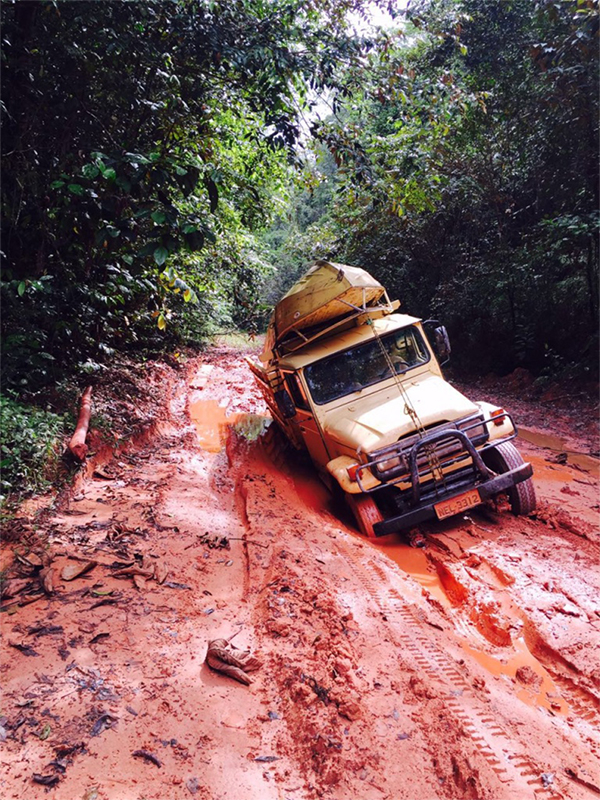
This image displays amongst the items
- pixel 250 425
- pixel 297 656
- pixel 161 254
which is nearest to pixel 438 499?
pixel 297 656

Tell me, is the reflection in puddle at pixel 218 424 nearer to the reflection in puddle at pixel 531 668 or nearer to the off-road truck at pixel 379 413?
the off-road truck at pixel 379 413

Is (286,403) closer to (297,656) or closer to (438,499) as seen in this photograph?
(438,499)

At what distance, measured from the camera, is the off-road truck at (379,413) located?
15.4 ft

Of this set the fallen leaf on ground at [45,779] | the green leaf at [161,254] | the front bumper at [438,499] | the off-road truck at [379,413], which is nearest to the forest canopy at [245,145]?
the green leaf at [161,254]

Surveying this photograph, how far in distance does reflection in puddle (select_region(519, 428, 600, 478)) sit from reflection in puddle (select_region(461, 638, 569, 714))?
13.7 ft

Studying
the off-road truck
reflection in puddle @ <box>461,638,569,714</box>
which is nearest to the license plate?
the off-road truck

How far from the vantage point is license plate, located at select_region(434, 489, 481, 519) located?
4.63 meters

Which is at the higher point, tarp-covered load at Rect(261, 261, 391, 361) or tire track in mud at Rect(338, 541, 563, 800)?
tarp-covered load at Rect(261, 261, 391, 361)

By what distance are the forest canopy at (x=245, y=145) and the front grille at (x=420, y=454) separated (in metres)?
2.42

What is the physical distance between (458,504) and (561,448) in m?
4.06

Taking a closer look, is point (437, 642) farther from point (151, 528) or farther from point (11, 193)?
point (11, 193)

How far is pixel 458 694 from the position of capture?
2.64 m

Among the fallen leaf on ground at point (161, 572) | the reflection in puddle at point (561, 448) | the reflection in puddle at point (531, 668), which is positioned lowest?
the reflection in puddle at point (561, 448)

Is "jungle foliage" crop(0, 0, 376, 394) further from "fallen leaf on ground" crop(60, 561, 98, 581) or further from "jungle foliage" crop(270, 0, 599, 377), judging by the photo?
"fallen leaf on ground" crop(60, 561, 98, 581)
